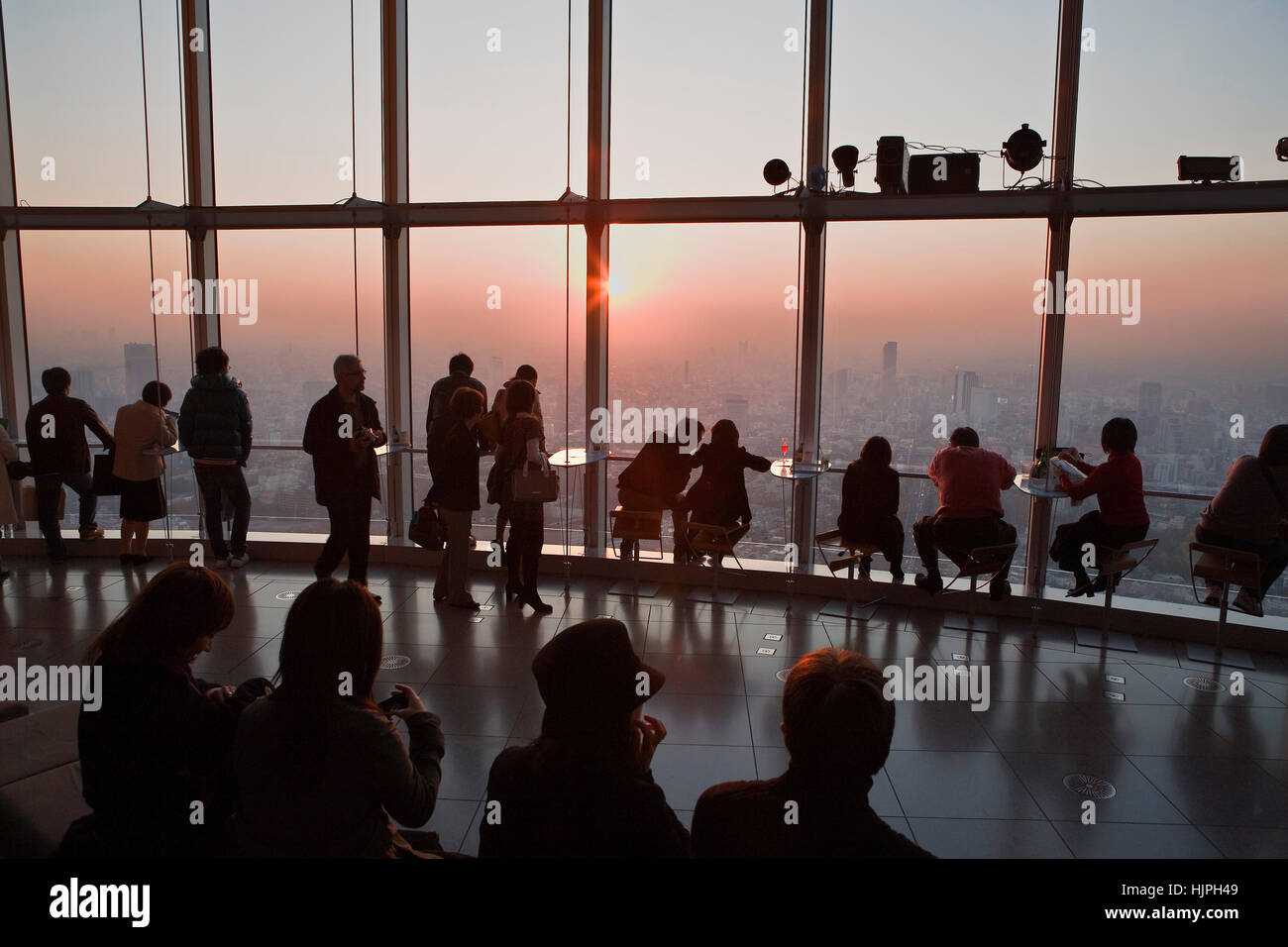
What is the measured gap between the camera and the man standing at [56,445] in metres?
6.98

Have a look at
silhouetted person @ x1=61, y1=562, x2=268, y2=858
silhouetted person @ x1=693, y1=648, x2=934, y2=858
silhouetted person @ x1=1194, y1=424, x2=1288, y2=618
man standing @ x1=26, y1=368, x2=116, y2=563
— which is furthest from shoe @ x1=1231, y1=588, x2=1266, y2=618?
man standing @ x1=26, y1=368, x2=116, y2=563

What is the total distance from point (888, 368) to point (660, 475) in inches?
78.7

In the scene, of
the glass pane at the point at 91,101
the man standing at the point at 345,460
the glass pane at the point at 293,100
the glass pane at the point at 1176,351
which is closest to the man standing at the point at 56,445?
the glass pane at the point at 91,101

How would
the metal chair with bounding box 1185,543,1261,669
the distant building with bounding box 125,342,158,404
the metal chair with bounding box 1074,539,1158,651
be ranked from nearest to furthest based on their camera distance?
1. the metal chair with bounding box 1185,543,1261,669
2. the metal chair with bounding box 1074,539,1158,651
3. the distant building with bounding box 125,342,158,404

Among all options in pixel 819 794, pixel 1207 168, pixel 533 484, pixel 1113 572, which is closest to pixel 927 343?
pixel 1207 168

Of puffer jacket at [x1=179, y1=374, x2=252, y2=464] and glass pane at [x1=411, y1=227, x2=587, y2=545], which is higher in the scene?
glass pane at [x1=411, y1=227, x2=587, y2=545]

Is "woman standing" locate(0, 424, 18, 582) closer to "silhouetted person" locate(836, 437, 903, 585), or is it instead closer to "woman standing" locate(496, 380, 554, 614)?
"woman standing" locate(496, 380, 554, 614)

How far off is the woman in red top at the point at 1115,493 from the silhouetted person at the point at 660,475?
260cm

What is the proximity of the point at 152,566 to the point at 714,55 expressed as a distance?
615cm

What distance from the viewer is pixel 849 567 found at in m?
6.08

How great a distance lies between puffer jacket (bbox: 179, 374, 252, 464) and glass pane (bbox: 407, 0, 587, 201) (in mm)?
2316

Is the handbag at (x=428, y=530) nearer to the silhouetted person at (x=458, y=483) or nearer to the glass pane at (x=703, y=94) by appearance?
the silhouetted person at (x=458, y=483)

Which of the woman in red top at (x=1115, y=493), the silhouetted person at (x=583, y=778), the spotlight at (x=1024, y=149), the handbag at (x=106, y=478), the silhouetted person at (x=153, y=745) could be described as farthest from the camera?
the handbag at (x=106, y=478)

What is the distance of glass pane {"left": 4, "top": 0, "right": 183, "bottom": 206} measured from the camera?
7.67 metres
